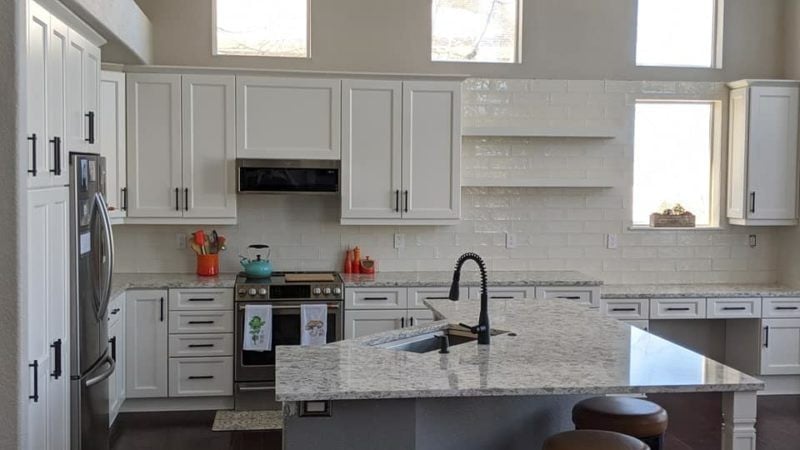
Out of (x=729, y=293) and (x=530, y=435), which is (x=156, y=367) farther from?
(x=729, y=293)

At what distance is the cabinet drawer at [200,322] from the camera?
5.69 metres

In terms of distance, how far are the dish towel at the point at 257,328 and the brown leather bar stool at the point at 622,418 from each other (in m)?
2.79

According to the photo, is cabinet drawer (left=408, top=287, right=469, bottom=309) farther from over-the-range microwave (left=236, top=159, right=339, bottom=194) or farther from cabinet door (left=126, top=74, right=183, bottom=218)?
cabinet door (left=126, top=74, right=183, bottom=218)

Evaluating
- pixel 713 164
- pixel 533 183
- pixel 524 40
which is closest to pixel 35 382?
pixel 533 183

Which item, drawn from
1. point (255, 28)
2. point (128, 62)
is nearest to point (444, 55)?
point (255, 28)

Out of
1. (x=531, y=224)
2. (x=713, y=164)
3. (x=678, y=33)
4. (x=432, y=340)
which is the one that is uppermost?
(x=678, y=33)

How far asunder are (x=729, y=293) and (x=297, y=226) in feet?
10.9

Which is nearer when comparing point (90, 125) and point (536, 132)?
point (90, 125)

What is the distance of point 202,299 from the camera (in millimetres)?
5727

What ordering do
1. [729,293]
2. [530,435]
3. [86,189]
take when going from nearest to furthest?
[530,435] < [86,189] < [729,293]

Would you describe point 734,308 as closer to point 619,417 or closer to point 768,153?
point 768,153

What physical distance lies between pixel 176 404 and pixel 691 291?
153 inches

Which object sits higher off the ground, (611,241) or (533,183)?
(533,183)

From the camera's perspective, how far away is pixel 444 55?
6.57 m
